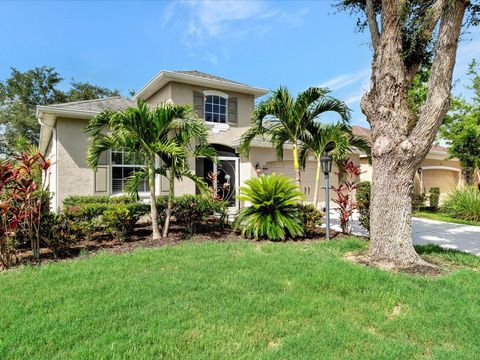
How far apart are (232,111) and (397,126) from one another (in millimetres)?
8752

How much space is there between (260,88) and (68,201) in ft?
29.0

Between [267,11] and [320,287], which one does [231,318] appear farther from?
[267,11]

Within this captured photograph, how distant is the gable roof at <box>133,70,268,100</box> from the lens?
11562mm

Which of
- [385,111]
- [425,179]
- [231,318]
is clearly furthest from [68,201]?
[425,179]

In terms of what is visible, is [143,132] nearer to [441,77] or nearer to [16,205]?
[16,205]

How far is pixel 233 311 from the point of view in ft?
11.2

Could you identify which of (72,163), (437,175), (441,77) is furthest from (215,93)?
(437,175)

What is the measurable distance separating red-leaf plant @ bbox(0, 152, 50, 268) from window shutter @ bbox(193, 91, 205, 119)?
7.29m

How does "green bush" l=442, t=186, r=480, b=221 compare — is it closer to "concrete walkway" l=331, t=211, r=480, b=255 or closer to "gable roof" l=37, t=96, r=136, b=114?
"concrete walkway" l=331, t=211, r=480, b=255

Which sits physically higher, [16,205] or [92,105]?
[92,105]

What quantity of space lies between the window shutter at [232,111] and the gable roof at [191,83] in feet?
1.54

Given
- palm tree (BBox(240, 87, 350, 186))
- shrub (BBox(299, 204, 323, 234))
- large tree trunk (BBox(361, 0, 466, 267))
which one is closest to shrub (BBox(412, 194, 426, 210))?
palm tree (BBox(240, 87, 350, 186))

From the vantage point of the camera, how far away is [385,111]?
17.8 feet

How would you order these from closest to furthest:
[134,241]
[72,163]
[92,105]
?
[134,241] < [72,163] < [92,105]
